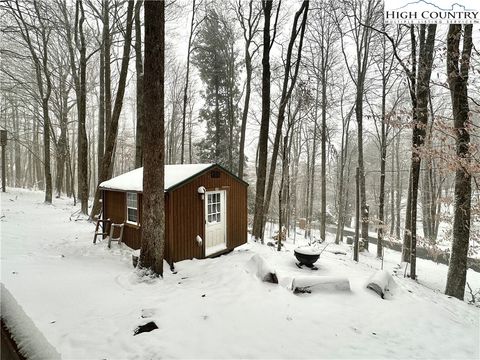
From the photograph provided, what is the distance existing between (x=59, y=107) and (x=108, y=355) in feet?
53.8

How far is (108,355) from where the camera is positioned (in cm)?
314

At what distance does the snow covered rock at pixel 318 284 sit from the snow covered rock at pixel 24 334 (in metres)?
4.81

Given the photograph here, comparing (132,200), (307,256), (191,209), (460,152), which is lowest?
(307,256)

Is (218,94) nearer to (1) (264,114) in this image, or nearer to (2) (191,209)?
(1) (264,114)

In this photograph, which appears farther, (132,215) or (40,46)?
(40,46)

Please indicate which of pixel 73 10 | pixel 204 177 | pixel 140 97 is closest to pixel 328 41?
pixel 140 97

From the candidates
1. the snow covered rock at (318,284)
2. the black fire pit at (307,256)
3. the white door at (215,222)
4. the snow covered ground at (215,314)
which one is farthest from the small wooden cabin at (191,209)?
the snow covered rock at (318,284)

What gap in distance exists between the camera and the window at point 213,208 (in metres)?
7.65

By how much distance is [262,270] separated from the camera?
5.65m

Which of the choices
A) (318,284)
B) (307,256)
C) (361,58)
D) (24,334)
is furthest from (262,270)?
(361,58)

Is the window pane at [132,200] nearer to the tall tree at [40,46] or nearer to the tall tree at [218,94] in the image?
the tall tree at [40,46]

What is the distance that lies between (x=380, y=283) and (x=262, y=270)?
8.34 feet

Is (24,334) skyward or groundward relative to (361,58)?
groundward

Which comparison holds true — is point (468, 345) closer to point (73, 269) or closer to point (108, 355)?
point (108, 355)
